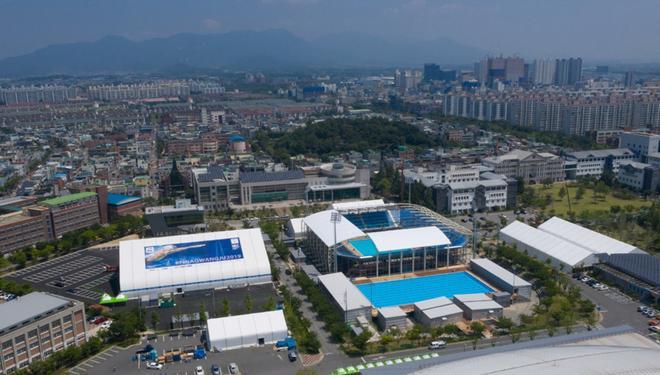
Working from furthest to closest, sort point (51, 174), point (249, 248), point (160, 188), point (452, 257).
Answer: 1. point (51, 174)
2. point (160, 188)
3. point (452, 257)
4. point (249, 248)

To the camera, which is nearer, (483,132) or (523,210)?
(523,210)

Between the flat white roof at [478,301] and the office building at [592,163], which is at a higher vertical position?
the office building at [592,163]

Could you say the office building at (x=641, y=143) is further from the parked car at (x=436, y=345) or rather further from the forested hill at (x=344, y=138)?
the parked car at (x=436, y=345)

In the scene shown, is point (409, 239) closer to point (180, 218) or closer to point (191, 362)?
point (191, 362)

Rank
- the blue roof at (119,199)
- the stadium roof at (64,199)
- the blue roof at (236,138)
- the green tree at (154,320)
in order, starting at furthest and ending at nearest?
the blue roof at (236,138), the blue roof at (119,199), the stadium roof at (64,199), the green tree at (154,320)

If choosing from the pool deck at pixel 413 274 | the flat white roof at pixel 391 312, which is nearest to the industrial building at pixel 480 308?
Answer: the flat white roof at pixel 391 312

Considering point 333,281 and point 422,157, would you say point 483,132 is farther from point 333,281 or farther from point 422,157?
point 333,281

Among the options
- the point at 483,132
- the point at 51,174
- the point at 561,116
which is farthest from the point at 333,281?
the point at 561,116
